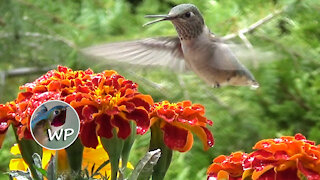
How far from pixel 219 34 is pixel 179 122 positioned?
1.04m

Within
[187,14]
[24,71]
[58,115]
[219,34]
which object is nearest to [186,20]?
[187,14]

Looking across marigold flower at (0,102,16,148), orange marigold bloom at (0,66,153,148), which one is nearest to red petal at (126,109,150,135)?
orange marigold bloom at (0,66,153,148)

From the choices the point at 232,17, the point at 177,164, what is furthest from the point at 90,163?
the point at 232,17

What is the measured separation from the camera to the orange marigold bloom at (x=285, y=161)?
1.69 feet

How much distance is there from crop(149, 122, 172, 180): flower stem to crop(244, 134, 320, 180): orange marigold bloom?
0.31ft

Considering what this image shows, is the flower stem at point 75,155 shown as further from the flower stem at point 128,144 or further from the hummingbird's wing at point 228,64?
the hummingbird's wing at point 228,64

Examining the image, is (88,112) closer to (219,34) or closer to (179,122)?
(179,122)

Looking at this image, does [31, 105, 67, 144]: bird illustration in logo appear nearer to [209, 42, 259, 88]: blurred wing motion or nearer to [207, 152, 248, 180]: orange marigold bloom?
[207, 152, 248, 180]: orange marigold bloom

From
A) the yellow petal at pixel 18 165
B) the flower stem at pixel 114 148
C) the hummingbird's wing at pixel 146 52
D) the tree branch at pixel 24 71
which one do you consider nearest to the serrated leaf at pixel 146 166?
the flower stem at pixel 114 148

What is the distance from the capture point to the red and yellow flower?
1.69 ft

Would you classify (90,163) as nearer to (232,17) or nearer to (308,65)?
(232,17)

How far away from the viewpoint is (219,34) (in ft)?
5.26

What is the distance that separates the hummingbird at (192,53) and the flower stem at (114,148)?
12.5 inches

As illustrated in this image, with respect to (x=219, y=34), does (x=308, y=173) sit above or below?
above
